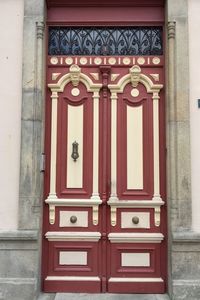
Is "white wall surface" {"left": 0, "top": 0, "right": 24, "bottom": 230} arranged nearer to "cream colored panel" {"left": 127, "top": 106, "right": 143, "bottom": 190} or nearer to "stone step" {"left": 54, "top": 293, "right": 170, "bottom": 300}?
"stone step" {"left": 54, "top": 293, "right": 170, "bottom": 300}

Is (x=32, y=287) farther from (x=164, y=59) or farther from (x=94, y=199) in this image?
(x=164, y=59)

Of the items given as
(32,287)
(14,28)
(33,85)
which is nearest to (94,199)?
(32,287)

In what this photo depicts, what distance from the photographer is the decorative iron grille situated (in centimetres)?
648

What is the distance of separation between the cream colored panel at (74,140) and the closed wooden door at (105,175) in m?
0.01

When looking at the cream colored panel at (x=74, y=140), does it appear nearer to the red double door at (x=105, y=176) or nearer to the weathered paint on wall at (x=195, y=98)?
the red double door at (x=105, y=176)

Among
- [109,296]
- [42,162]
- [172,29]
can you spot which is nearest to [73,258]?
[109,296]

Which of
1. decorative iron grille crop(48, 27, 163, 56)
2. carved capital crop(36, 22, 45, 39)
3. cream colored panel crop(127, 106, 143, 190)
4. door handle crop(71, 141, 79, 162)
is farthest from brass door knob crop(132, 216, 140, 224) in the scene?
Result: carved capital crop(36, 22, 45, 39)

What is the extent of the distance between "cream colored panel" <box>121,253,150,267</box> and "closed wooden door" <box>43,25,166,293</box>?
0.05 ft

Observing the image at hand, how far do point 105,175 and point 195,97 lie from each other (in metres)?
1.71

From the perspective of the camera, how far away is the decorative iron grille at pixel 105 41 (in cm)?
648

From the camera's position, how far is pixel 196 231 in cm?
583

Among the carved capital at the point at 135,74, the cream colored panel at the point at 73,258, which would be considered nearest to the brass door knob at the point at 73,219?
the cream colored panel at the point at 73,258

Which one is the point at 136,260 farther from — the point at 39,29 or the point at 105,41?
the point at 39,29

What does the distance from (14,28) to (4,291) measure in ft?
12.1
